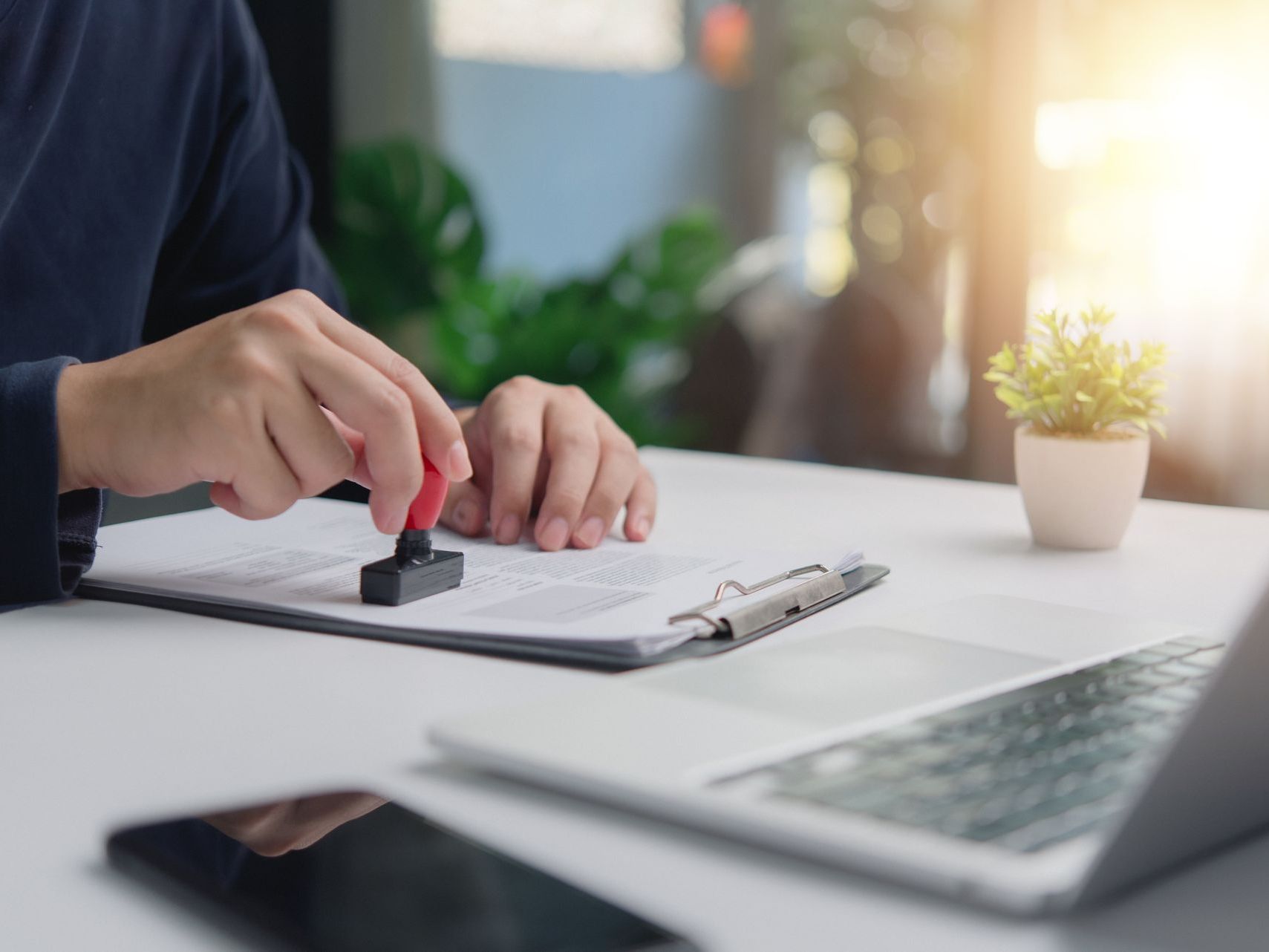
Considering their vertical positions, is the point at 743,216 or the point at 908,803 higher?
the point at 743,216

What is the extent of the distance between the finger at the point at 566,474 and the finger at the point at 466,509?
0.04 m

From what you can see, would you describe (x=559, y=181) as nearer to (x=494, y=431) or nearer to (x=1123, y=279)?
(x=1123, y=279)

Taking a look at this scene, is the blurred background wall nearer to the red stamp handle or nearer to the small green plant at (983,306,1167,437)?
the small green plant at (983,306,1167,437)

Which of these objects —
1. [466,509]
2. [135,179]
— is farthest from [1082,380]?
[135,179]

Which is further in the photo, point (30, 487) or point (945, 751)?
point (30, 487)

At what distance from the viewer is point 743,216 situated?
3725 mm

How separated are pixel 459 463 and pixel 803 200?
9.73 ft

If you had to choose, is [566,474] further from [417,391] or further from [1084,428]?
[1084,428]

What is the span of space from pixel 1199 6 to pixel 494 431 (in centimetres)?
257

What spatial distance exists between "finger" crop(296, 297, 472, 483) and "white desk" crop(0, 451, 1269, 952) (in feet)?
0.39

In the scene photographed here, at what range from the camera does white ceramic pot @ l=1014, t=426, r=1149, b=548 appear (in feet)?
2.84

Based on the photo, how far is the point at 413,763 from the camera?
0.47m

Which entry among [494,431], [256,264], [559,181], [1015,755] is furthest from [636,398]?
[1015,755]

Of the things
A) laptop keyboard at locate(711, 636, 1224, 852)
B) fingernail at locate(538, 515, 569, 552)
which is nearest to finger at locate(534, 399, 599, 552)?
fingernail at locate(538, 515, 569, 552)
